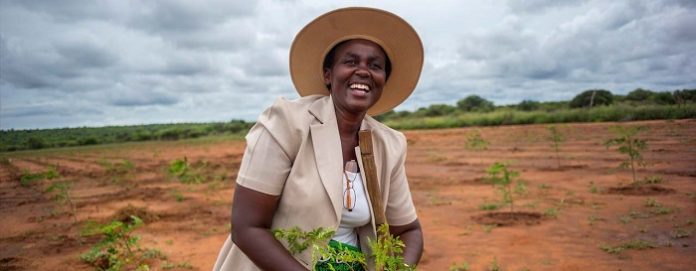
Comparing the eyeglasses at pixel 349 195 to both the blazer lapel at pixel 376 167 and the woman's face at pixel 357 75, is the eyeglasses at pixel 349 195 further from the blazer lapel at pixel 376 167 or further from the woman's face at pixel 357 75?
the woman's face at pixel 357 75

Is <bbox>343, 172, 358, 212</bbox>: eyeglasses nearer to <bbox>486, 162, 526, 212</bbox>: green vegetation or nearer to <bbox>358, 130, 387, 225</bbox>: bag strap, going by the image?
<bbox>358, 130, 387, 225</bbox>: bag strap

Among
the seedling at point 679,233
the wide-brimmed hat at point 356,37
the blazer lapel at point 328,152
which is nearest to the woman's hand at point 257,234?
the blazer lapel at point 328,152

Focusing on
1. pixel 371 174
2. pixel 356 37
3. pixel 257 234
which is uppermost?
pixel 356 37

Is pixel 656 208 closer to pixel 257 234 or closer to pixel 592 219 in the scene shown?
pixel 592 219

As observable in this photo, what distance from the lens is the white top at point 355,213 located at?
5.34ft

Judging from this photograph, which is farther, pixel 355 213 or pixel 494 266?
pixel 494 266

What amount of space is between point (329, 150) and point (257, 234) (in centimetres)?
36

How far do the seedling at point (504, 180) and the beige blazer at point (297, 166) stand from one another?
16.8ft

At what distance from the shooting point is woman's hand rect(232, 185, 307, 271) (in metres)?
1.42

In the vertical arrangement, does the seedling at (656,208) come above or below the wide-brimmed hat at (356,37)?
below

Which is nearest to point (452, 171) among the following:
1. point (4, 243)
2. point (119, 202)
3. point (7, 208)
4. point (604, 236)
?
point (604, 236)

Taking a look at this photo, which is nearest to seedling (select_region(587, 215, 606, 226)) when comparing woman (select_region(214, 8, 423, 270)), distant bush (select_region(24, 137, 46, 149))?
woman (select_region(214, 8, 423, 270))

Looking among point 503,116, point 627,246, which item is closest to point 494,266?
point 627,246

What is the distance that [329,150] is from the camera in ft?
5.12
